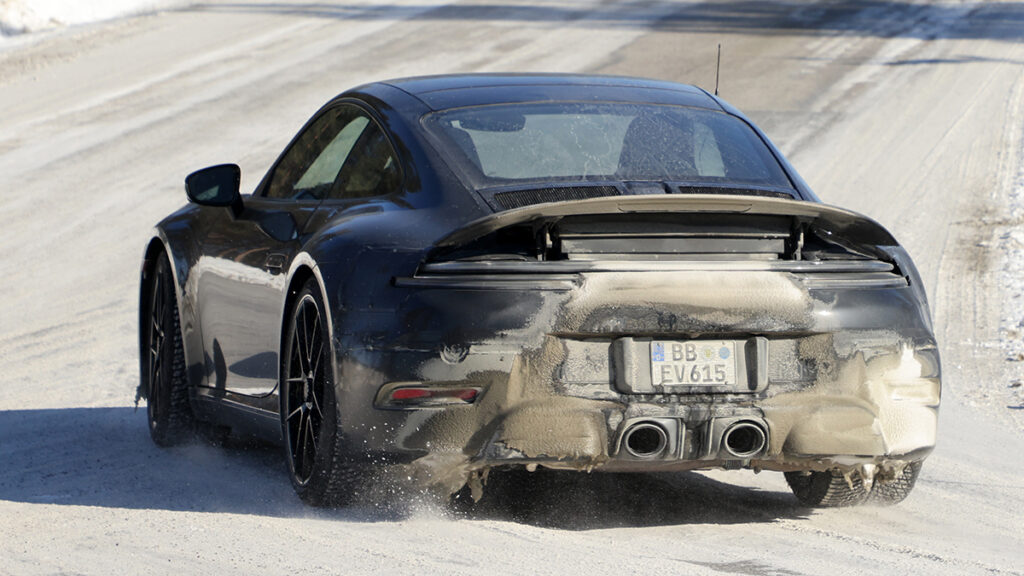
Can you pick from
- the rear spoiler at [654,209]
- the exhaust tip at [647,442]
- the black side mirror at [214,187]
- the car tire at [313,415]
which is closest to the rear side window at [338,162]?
the black side mirror at [214,187]

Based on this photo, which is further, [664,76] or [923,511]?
[664,76]

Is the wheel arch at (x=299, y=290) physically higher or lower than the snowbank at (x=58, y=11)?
higher

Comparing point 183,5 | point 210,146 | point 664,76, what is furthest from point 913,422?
point 183,5

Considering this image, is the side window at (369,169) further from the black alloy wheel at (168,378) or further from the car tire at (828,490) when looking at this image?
the car tire at (828,490)

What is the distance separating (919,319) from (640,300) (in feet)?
3.09

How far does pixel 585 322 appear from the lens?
14.7ft

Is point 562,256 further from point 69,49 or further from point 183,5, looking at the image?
point 183,5

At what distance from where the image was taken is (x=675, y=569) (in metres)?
4.14

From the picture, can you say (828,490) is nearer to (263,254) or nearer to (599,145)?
(599,145)

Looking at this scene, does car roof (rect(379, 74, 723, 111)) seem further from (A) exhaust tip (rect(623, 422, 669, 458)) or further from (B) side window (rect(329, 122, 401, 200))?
(A) exhaust tip (rect(623, 422, 669, 458))

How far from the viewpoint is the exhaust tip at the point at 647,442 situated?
4547mm

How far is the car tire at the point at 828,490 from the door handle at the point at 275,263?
6.25 ft

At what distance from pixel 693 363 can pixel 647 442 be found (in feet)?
0.86

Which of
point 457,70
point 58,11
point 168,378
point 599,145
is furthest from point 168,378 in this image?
point 58,11
